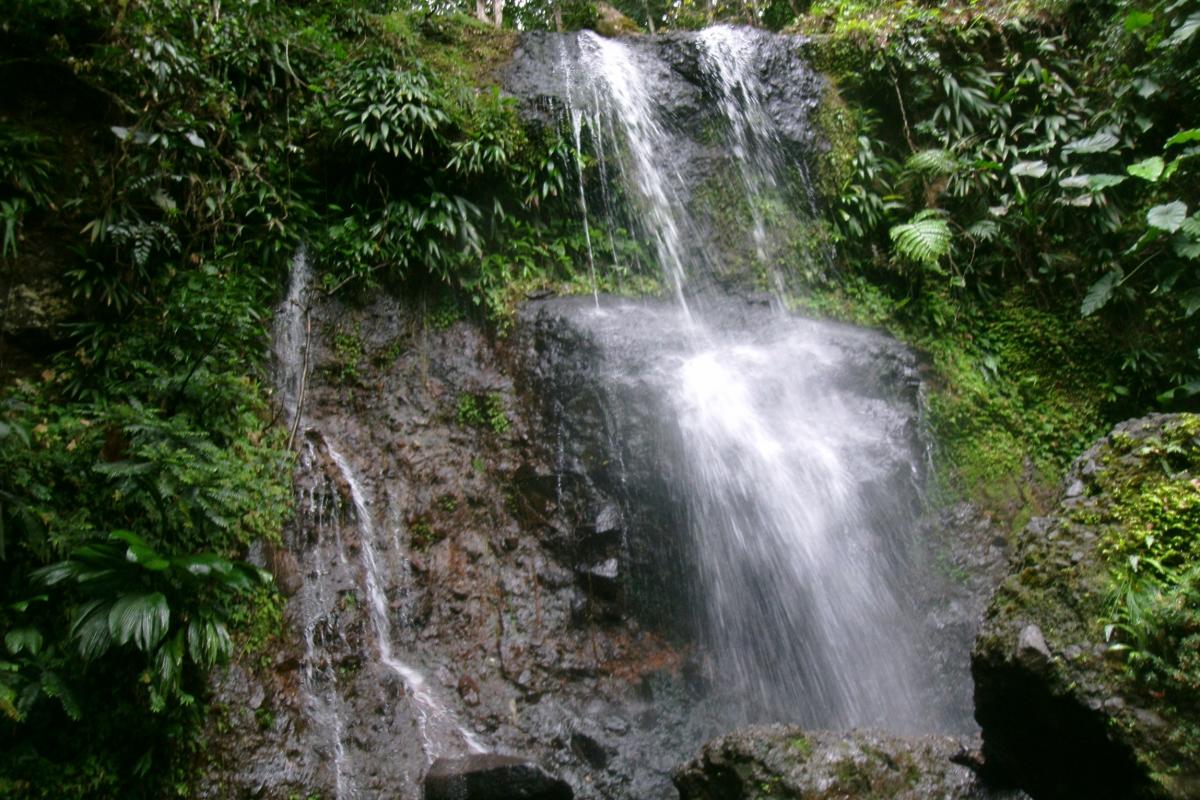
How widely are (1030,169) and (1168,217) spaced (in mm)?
1402

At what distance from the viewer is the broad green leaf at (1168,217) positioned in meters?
5.81

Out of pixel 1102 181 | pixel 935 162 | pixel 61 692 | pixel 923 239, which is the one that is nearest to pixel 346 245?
pixel 61 692

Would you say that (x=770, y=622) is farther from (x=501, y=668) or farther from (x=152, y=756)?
(x=152, y=756)

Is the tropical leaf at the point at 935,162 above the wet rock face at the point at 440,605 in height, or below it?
above

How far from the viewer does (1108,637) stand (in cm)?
286

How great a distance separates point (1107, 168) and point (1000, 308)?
5.61 ft

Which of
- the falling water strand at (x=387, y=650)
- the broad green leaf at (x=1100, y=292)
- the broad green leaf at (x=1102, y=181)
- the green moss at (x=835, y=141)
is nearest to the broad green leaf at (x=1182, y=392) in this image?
the broad green leaf at (x=1100, y=292)

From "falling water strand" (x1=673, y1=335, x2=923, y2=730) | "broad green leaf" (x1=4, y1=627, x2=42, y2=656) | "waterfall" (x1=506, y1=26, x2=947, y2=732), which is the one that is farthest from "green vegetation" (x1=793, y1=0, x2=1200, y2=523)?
"broad green leaf" (x1=4, y1=627, x2=42, y2=656)

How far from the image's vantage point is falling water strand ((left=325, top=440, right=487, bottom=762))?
4.50 meters

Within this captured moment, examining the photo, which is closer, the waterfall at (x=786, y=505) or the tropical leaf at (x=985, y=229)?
the waterfall at (x=786, y=505)

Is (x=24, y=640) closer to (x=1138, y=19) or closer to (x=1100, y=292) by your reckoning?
(x=1100, y=292)

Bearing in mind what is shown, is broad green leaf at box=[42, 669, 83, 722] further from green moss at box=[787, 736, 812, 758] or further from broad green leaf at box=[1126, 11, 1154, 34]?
broad green leaf at box=[1126, 11, 1154, 34]

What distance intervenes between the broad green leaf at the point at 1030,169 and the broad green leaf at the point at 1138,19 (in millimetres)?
1537

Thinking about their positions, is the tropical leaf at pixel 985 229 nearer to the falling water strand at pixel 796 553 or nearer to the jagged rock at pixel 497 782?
the falling water strand at pixel 796 553
